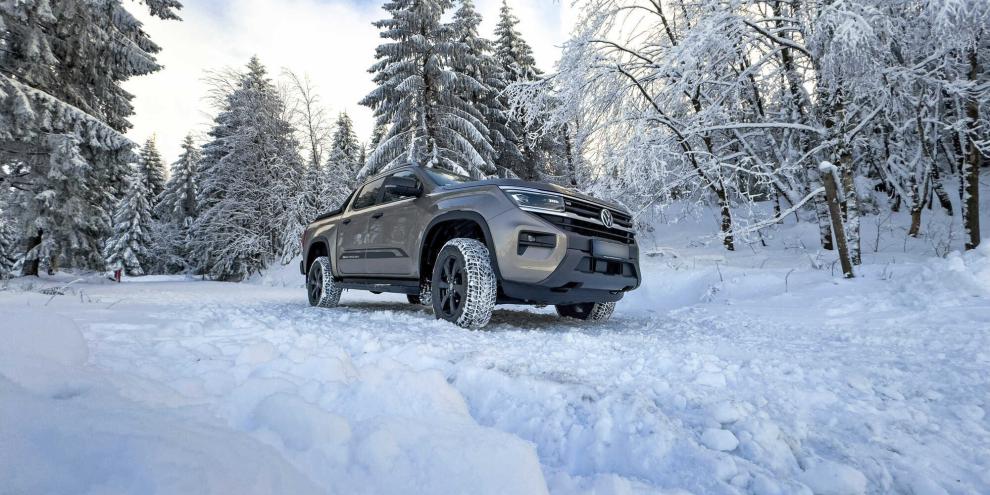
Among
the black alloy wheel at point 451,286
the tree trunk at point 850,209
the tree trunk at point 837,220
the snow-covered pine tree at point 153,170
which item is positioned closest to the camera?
the black alloy wheel at point 451,286

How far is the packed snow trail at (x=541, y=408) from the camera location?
1183mm

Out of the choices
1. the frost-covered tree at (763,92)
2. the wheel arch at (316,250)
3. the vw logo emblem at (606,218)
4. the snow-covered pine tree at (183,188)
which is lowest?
the wheel arch at (316,250)

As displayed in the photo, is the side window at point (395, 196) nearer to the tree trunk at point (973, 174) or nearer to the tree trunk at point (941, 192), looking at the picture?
the tree trunk at point (973, 174)

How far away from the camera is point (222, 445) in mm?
1081

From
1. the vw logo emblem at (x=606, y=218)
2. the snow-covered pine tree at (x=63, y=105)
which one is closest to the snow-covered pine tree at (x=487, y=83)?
the snow-covered pine tree at (x=63, y=105)

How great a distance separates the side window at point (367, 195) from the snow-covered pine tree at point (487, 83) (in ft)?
41.1

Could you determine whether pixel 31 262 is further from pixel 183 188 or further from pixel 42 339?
pixel 183 188

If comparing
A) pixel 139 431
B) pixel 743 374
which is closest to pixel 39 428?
pixel 139 431

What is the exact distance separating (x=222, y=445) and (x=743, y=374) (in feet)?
7.48

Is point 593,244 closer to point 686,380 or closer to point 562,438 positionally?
point 686,380

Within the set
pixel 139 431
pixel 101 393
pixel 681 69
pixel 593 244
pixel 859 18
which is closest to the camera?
pixel 139 431

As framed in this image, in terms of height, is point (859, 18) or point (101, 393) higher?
point (859, 18)

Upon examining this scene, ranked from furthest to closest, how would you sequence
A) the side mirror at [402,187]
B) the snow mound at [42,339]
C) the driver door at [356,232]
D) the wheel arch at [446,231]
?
the driver door at [356,232] < the side mirror at [402,187] < the wheel arch at [446,231] < the snow mound at [42,339]

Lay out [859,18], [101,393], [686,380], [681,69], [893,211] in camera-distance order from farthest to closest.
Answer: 1. [893,211]
2. [681,69]
3. [859,18]
4. [686,380]
5. [101,393]
